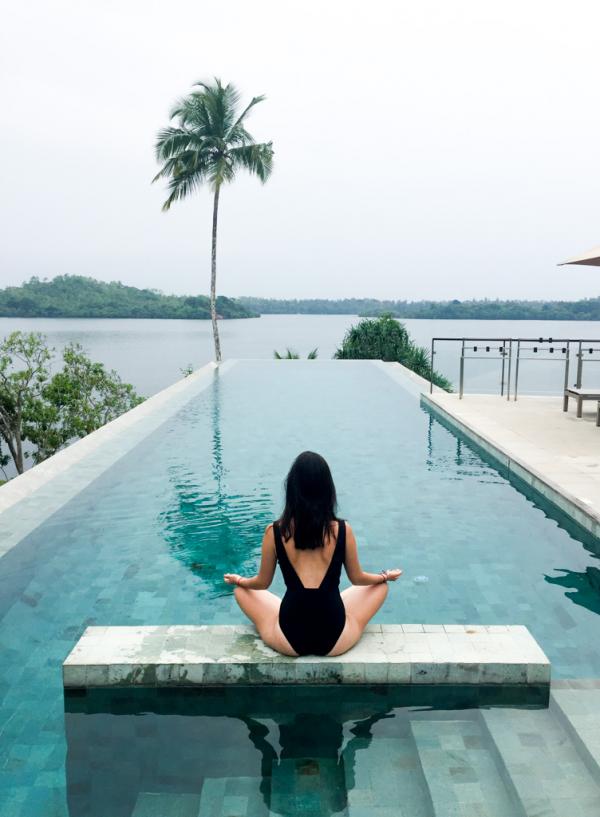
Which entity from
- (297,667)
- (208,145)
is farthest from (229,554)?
(208,145)

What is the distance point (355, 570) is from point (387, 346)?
2079 cm

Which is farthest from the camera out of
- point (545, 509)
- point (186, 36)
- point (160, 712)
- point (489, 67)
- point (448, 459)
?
point (489, 67)

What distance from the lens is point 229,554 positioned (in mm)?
5121

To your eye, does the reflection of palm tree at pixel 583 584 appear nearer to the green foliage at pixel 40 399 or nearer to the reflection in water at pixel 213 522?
the reflection in water at pixel 213 522

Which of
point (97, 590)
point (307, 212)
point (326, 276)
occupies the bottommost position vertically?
point (97, 590)

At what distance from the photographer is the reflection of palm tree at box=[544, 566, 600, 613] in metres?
4.28

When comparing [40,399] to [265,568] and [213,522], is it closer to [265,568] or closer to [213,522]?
[213,522]

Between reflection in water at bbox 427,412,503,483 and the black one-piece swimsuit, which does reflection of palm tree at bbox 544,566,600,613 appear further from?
reflection in water at bbox 427,412,503,483

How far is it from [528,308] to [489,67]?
28.6m

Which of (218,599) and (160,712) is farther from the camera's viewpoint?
(218,599)

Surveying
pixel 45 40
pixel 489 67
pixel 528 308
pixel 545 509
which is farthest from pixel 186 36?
pixel 528 308

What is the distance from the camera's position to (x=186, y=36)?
20.1 m

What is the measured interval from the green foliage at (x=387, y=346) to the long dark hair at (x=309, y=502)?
66.8ft

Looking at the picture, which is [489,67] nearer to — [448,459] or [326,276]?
[448,459]
